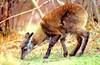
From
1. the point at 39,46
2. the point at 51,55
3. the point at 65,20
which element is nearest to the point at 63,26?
the point at 65,20

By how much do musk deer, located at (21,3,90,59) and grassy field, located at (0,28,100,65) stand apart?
36 centimetres

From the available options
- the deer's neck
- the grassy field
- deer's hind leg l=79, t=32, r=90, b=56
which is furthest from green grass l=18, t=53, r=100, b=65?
the deer's neck

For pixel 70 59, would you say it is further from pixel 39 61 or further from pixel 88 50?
pixel 88 50

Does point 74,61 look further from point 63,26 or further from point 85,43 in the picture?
point 63,26

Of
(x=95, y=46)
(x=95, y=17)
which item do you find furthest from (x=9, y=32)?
(x=95, y=46)

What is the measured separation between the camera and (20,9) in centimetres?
1642

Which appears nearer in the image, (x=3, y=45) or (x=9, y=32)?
(x=3, y=45)

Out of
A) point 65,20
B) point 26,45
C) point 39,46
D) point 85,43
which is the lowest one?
point 85,43

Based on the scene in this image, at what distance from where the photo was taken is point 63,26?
408 inches

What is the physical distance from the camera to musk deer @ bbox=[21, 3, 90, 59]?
33.5ft

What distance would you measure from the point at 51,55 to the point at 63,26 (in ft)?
3.28

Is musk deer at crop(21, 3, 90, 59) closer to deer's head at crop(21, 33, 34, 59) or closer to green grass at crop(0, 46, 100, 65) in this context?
deer's head at crop(21, 33, 34, 59)

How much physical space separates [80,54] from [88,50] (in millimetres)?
773

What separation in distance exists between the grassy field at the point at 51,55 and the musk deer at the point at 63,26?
0.36 meters
